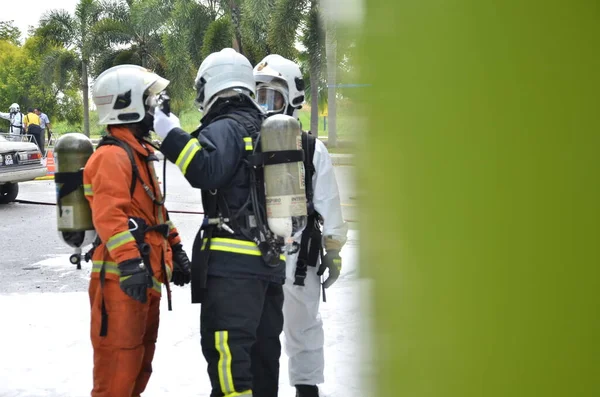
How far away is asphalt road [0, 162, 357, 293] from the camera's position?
24.7 ft

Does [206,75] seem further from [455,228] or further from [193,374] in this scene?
[455,228]

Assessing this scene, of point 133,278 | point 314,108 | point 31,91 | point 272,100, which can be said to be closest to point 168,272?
point 133,278

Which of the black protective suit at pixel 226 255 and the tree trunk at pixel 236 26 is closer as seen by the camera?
the black protective suit at pixel 226 255

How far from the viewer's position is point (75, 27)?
36.3 m

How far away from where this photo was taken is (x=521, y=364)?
847 mm

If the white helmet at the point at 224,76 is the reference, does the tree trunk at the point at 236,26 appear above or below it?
above

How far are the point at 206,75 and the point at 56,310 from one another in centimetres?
331

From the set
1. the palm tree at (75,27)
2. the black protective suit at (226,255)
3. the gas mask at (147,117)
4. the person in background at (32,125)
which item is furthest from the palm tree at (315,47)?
the palm tree at (75,27)

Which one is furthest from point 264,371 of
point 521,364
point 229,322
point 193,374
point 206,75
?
point 521,364

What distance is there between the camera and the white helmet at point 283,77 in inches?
167

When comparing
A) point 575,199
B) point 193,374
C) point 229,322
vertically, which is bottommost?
point 193,374

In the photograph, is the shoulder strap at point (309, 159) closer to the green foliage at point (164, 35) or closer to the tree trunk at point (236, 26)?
the green foliage at point (164, 35)

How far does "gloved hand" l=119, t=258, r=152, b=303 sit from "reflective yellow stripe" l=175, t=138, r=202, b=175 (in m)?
0.48

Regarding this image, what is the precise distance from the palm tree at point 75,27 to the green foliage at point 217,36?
9.07 meters
